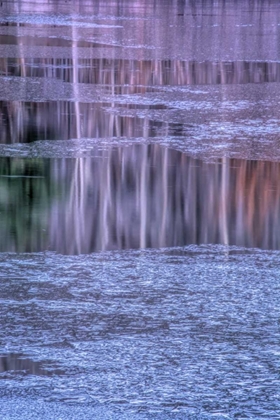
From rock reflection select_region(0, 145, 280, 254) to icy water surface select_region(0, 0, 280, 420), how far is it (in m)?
0.01

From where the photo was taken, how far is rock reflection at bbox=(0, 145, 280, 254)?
19.9 ft

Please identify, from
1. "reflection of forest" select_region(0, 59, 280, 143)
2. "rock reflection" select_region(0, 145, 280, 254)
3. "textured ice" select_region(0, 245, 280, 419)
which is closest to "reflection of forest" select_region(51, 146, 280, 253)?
"rock reflection" select_region(0, 145, 280, 254)

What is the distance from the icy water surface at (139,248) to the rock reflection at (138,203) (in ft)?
0.05

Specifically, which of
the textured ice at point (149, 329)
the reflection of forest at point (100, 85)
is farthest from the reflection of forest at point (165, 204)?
the reflection of forest at point (100, 85)

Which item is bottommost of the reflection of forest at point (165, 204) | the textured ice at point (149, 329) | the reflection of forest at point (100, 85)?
the textured ice at point (149, 329)

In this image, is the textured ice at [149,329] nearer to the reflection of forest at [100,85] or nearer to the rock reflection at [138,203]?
the rock reflection at [138,203]

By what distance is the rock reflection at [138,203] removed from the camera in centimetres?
606

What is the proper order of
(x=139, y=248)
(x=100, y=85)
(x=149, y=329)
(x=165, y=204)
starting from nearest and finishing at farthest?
(x=149, y=329)
(x=139, y=248)
(x=165, y=204)
(x=100, y=85)

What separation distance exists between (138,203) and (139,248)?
1053 mm

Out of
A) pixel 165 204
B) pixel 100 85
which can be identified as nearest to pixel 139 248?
pixel 165 204

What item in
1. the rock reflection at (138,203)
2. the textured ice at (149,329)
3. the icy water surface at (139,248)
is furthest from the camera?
the rock reflection at (138,203)

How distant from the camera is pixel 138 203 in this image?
6.89 meters

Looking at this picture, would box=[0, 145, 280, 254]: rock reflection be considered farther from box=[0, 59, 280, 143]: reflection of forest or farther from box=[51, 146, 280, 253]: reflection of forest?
A: box=[0, 59, 280, 143]: reflection of forest

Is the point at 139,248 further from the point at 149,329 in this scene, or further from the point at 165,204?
the point at 149,329
